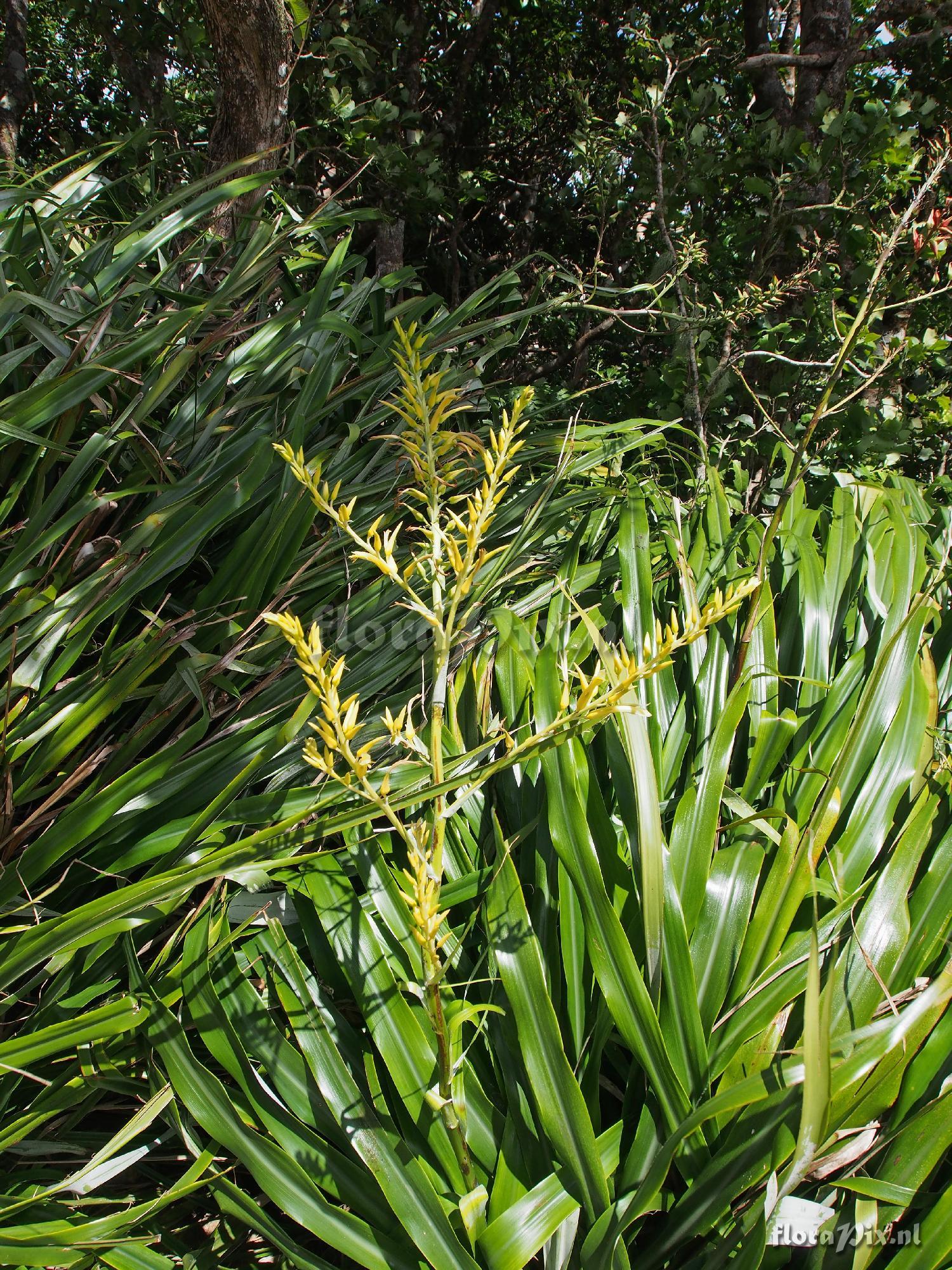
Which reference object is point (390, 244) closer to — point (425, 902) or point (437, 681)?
point (437, 681)

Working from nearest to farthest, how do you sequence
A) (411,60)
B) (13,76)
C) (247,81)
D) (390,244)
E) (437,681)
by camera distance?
(437,681), (247,81), (390,244), (411,60), (13,76)

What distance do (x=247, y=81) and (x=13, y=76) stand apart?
4.13 metres

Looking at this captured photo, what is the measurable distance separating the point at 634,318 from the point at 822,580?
2.07 meters

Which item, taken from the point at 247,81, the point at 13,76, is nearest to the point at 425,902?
the point at 247,81

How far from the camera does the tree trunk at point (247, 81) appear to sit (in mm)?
2283

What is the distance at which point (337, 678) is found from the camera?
82cm

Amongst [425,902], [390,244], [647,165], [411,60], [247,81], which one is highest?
[411,60]

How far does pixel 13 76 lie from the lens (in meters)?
5.29

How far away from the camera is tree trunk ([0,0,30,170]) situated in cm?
518

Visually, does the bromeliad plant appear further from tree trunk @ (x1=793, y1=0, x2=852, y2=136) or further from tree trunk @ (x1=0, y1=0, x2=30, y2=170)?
tree trunk @ (x1=0, y1=0, x2=30, y2=170)

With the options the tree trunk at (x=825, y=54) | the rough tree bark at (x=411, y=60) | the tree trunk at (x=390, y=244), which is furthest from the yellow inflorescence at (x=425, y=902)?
the tree trunk at (x=825, y=54)

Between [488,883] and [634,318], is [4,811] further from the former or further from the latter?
[634,318]

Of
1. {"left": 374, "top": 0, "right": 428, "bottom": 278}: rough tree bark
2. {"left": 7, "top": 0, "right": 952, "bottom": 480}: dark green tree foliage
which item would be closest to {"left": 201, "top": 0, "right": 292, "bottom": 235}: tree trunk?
{"left": 7, "top": 0, "right": 952, "bottom": 480}: dark green tree foliage

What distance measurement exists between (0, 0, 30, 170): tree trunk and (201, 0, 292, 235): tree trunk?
355 centimetres
